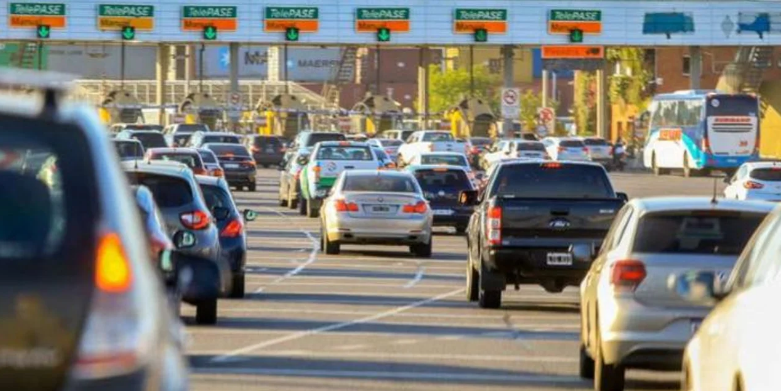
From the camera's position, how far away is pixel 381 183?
3466cm

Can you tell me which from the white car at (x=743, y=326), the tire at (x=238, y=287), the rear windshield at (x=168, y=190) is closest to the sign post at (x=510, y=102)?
the tire at (x=238, y=287)

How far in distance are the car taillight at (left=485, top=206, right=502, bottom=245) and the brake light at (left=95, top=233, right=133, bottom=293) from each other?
1675cm

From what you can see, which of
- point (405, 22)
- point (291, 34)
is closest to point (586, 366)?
point (291, 34)

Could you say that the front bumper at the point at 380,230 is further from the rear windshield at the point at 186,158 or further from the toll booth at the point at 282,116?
the toll booth at the point at 282,116

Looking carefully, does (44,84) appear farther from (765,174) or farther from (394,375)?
(765,174)

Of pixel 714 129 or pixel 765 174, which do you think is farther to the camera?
pixel 714 129

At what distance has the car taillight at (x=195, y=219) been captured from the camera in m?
20.7

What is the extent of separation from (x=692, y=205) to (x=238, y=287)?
376 inches

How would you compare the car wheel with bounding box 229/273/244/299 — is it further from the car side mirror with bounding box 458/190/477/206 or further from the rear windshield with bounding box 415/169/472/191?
the rear windshield with bounding box 415/169/472/191

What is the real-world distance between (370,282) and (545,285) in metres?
4.81

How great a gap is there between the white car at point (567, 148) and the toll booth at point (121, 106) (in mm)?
26103

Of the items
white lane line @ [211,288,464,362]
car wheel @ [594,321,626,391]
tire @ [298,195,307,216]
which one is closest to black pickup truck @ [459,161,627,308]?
white lane line @ [211,288,464,362]

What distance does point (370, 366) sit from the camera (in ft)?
54.1

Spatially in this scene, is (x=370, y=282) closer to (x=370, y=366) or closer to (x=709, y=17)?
(x=370, y=366)
